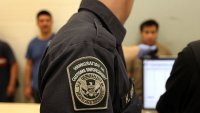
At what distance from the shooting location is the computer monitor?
169cm

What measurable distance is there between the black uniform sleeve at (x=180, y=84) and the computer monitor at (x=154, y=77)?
0.37 m

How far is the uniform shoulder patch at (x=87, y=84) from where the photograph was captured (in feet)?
2.32

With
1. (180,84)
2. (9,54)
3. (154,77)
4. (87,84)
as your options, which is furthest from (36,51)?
(87,84)

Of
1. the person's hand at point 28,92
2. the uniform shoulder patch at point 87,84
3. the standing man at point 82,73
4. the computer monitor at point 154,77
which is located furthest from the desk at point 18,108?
the person's hand at point 28,92

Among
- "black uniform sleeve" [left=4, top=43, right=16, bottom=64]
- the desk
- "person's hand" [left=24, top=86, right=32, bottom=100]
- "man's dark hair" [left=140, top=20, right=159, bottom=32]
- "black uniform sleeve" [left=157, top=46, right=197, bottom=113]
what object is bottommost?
"person's hand" [left=24, top=86, right=32, bottom=100]

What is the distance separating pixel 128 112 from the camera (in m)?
0.86

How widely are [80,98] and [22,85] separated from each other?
11.9ft

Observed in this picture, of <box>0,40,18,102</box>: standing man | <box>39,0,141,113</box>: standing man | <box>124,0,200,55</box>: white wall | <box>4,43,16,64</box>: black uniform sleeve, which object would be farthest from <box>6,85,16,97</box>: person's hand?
<box>39,0,141,113</box>: standing man

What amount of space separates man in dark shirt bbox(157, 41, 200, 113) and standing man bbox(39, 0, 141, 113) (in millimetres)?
420

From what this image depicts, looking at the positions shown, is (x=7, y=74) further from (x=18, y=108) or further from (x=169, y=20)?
(x=18, y=108)

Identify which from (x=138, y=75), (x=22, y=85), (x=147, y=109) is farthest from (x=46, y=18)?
(x=147, y=109)

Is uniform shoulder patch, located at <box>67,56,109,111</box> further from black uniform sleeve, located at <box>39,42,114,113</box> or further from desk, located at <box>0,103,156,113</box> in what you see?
desk, located at <box>0,103,156,113</box>

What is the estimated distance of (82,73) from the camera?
0.71 metres

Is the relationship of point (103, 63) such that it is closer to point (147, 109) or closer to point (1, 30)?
point (147, 109)
